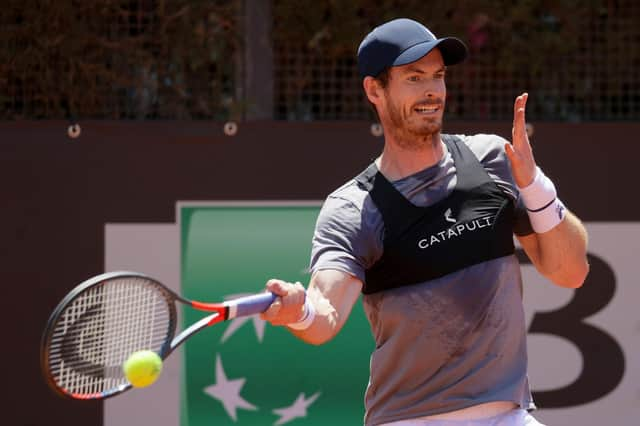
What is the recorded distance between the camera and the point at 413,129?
3178 mm

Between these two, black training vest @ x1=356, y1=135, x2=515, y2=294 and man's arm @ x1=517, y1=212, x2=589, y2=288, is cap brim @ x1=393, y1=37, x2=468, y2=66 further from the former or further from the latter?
man's arm @ x1=517, y1=212, x2=589, y2=288

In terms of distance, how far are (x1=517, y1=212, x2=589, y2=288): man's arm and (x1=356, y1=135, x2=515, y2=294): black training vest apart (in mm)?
102

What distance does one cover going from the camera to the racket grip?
277 centimetres

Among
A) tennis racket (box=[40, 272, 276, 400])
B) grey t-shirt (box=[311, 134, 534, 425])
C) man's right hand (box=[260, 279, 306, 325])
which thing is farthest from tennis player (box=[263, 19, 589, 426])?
tennis racket (box=[40, 272, 276, 400])

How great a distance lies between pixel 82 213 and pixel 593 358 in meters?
2.45

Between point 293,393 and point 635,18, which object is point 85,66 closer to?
point 293,393

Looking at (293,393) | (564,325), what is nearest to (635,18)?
(564,325)

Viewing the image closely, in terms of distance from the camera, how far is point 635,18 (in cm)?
592

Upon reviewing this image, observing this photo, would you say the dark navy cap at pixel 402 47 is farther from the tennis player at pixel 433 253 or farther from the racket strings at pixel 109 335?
the racket strings at pixel 109 335

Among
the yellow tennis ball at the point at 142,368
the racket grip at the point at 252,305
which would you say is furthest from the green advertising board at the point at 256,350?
the yellow tennis ball at the point at 142,368

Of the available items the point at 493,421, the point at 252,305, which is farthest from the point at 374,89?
the point at 493,421

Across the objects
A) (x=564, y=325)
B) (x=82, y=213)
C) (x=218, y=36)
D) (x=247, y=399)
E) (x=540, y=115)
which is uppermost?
(x=218, y=36)

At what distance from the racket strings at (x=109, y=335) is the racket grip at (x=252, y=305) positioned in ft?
0.72

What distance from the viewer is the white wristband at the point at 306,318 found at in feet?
9.45
